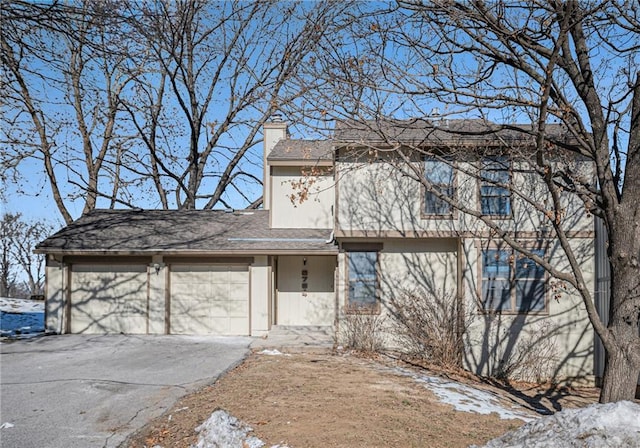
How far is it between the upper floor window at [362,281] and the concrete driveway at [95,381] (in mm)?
2857

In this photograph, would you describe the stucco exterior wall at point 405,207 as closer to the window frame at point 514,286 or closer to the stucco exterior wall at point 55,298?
the window frame at point 514,286

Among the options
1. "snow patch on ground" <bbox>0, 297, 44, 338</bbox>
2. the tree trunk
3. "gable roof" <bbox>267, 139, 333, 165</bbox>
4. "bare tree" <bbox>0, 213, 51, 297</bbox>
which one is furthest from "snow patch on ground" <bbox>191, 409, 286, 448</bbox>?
"bare tree" <bbox>0, 213, 51, 297</bbox>

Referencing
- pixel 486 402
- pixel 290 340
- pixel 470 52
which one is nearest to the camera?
pixel 470 52

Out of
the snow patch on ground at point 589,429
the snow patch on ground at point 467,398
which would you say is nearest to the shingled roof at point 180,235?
the snow patch on ground at point 467,398

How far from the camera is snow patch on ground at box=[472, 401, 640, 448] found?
377 cm

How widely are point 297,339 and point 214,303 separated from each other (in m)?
2.77

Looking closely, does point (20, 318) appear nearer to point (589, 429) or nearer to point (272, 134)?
point (272, 134)

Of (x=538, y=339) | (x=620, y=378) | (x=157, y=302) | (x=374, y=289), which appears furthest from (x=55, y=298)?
(x=620, y=378)

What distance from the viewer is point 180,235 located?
611 inches

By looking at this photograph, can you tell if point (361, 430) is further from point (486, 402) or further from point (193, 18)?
point (193, 18)

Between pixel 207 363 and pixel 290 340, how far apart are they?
3146mm

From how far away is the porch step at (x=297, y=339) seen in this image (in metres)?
12.5

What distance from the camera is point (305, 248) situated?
14062 millimetres

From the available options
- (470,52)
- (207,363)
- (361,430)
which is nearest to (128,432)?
(361,430)
